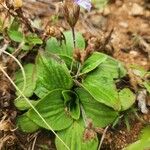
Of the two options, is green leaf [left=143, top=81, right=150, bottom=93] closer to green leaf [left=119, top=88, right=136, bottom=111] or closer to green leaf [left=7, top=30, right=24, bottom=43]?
green leaf [left=119, top=88, right=136, bottom=111]

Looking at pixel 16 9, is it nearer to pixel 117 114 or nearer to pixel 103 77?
pixel 103 77

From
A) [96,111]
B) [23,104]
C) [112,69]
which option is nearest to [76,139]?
[96,111]

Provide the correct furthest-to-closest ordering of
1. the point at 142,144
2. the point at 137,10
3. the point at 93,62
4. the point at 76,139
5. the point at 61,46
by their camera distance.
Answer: the point at 137,10
the point at 61,46
the point at 93,62
the point at 76,139
the point at 142,144

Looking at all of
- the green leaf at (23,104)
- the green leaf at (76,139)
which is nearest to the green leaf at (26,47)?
the green leaf at (23,104)

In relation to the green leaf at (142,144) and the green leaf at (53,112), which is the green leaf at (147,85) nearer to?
the green leaf at (142,144)

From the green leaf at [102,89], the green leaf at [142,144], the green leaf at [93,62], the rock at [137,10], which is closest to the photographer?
the green leaf at [142,144]

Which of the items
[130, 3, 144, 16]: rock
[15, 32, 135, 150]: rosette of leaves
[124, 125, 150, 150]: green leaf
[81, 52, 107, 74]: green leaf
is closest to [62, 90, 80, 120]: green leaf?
[15, 32, 135, 150]: rosette of leaves

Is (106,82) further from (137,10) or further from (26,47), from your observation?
(137,10)
